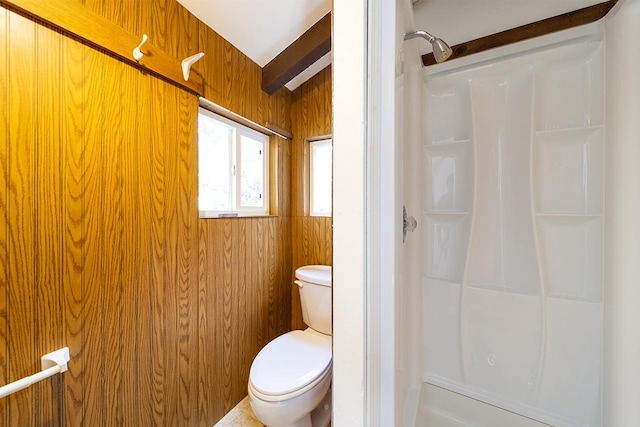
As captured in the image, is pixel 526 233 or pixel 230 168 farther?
pixel 230 168

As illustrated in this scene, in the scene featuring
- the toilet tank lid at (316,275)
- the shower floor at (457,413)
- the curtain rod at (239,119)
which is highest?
the curtain rod at (239,119)

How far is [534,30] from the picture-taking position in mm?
1103

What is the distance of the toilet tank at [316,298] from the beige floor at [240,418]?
1.85ft

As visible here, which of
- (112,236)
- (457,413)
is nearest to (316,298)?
(457,413)

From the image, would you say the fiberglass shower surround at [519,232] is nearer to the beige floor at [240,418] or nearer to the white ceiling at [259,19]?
the white ceiling at [259,19]

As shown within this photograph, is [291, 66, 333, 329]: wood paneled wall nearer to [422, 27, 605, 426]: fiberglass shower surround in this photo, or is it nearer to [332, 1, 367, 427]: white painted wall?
[422, 27, 605, 426]: fiberglass shower surround

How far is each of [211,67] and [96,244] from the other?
966 mm

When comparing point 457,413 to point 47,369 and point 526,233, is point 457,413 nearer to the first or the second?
point 526,233

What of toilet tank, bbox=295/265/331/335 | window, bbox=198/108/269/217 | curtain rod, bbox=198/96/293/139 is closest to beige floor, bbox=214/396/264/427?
toilet tank, bbox=295/265/331/335

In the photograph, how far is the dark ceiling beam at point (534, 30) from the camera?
101cm

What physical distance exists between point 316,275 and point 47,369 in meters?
1.13

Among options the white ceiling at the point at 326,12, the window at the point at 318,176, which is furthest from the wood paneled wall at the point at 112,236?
the window at the point at 318,176

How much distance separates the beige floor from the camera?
1358mm

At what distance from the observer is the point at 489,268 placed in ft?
4.06
